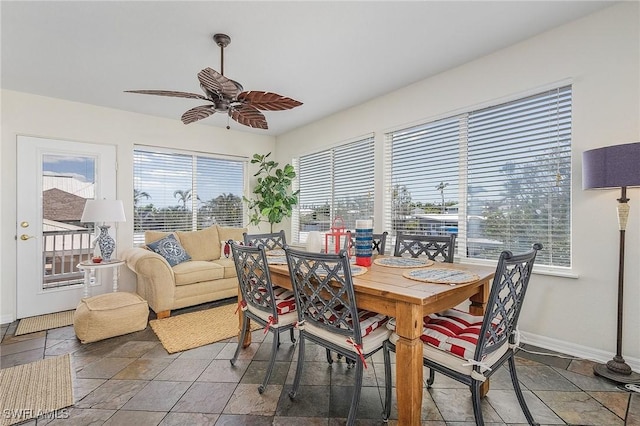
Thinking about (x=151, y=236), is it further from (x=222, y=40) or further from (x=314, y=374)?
(x=314, y=374)

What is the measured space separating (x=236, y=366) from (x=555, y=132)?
10.6ft

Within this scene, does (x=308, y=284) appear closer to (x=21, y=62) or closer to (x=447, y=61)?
(x=447, y=61)

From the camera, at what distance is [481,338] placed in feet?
Result: 4.53

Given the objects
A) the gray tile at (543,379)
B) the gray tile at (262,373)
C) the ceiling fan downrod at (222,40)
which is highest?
the ceiling fan downrod at (222,40)

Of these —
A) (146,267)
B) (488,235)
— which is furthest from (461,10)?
(146,267)

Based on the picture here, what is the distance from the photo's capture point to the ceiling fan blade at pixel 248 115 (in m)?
2.51

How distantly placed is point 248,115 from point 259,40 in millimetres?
619

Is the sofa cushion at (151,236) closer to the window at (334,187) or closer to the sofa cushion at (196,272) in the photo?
the sofa cushion at (196,272)

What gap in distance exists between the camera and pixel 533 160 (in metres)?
Result: 2.60

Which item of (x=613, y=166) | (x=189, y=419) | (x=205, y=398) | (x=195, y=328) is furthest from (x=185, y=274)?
(x=613, y=166)

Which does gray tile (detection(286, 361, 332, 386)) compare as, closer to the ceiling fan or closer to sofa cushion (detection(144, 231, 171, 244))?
the ceiling fan

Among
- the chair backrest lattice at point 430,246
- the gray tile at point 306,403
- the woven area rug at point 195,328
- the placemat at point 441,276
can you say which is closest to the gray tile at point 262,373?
→ the gray tile at point 306,403

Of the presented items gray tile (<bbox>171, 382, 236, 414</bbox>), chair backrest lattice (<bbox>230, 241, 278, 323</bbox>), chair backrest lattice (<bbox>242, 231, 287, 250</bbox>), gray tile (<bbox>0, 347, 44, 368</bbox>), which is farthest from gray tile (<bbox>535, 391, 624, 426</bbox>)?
gray tile (<bbox>0, 347, 44, 368</bbox>)

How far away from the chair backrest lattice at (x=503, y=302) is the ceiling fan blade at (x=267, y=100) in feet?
5.74
